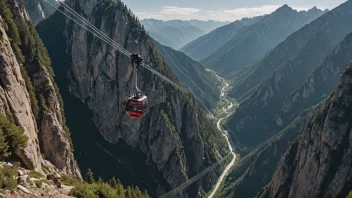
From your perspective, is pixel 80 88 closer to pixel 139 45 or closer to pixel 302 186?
pixel 139 45

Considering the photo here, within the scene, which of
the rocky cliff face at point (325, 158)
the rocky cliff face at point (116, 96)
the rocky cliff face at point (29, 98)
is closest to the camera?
the rocky cliff face at point (29, 98)

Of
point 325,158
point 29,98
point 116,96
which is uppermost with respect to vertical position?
point 29,98

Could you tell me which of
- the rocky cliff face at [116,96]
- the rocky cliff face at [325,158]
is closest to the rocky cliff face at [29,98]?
the rocky cliff face at [116,96]

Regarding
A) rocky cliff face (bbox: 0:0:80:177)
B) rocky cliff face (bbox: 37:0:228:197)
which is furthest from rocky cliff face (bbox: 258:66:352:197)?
rocky cliff face (bbox: 0:0:80:177)

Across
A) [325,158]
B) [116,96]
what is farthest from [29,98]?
[116,96]

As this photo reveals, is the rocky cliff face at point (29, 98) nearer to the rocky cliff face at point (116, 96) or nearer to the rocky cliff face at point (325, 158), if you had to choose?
the rocky cliff face at point (116, 96)

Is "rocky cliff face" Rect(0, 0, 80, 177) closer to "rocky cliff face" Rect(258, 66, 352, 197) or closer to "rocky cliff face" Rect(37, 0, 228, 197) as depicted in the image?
"rocky cliff face" Rect(37, 0, 228, 197)

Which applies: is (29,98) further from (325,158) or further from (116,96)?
(116,96)
